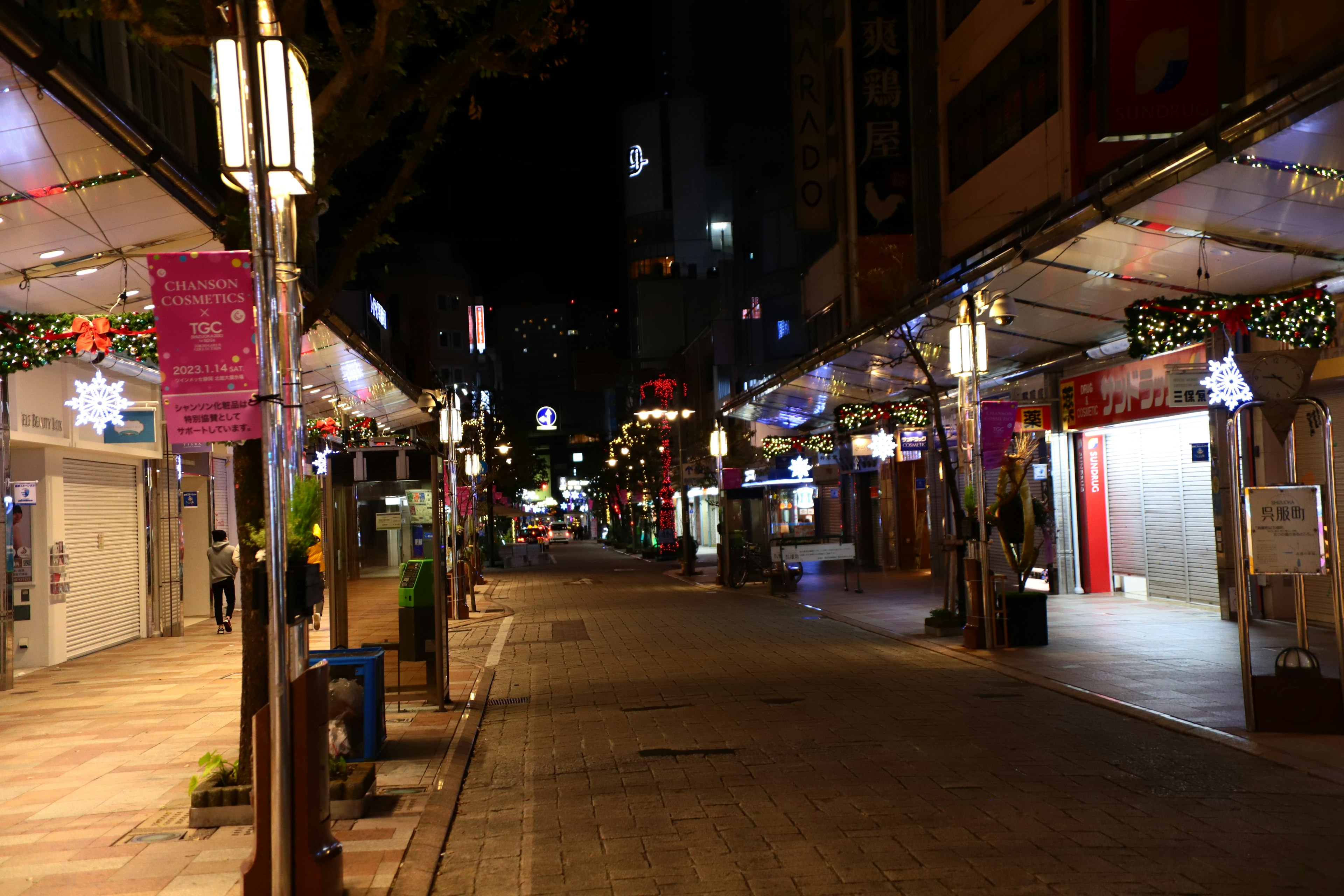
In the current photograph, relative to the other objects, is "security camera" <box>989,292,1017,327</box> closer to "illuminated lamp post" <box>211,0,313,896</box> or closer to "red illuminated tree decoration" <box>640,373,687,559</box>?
"illuminated lamp post" <box>211,0,313,896</box>

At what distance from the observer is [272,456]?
5586 mm

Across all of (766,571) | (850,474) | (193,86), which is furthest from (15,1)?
(850,474)

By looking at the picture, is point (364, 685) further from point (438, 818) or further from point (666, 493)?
point (666, 493)

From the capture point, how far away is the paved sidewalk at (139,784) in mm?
6281

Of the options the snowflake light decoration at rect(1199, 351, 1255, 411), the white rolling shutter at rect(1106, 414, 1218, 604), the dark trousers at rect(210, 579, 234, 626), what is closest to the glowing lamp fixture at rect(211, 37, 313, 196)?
the snowflake light decoration at rect(1199, 351, 1255, 411)

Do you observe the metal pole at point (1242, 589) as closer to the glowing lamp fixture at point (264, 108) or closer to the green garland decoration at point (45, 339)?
the glowing lamp fixture at point (264, 108)

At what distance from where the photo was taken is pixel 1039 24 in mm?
20359

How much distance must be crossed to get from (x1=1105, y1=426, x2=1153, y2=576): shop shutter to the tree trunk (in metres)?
16.1

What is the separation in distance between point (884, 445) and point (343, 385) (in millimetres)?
11451

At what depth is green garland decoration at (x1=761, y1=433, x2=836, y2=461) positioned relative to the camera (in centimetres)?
3228

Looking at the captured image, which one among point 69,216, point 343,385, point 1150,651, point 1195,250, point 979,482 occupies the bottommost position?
point 1150,651

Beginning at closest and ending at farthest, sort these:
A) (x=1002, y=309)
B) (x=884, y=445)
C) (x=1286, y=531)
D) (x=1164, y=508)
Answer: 1. (x=1286, y=531)
2. (x=1002, y=309)
3. (x=1164, y=508)
4. (x=884, y=445)

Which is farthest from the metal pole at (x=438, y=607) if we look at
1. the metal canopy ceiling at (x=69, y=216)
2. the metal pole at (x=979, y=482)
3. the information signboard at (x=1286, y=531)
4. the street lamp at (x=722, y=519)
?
the street lamp at (x=722, y=519)

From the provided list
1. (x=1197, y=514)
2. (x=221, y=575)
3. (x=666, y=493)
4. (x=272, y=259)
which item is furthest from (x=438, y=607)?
(x=666, y=493)
